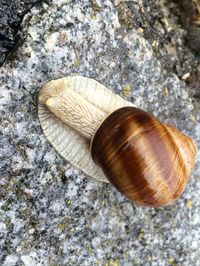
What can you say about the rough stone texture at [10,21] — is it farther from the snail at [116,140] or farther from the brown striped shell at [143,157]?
the brown striped shell at [143,157]

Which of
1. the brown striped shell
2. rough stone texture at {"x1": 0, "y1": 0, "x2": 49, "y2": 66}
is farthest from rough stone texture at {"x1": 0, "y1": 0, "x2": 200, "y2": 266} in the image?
the brown striped shell

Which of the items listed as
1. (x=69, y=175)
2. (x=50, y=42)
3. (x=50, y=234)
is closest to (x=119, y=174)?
(x=69, y=175)

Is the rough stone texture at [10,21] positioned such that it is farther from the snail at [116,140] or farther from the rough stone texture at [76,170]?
the snail at [116,140]

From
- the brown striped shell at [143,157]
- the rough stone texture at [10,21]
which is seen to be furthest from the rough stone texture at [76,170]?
the brown striped shell at [143,157]

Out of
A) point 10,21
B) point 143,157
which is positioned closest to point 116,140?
point 143,157

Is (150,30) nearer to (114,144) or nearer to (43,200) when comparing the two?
(114,144)

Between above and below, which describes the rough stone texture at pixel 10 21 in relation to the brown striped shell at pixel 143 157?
above

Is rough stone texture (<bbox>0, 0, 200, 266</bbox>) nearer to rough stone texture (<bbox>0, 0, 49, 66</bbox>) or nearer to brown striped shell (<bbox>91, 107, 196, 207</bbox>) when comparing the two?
rough stone texture (<bbox>0, 0, 49, 66</bbox>)

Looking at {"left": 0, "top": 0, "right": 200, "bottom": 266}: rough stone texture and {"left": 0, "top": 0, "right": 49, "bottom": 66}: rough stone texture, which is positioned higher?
{"left": 0, "top": 0, "right": 49, "bottom": 66}: rough stone texture
